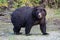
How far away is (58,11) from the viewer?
17.7 m

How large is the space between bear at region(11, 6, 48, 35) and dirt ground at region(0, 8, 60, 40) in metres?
0.30

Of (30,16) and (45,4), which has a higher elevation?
(30,16)

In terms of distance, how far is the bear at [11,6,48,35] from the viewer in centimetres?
1016

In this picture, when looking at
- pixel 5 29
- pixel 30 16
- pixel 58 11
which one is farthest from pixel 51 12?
pixel 30 16

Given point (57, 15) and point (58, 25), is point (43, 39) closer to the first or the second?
point (58, 25)

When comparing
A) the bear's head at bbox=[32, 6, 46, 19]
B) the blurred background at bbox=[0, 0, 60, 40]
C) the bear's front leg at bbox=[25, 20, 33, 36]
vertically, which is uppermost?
the bear's head at bbox=[32, 6, 46, 19]

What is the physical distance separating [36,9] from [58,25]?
3443mm

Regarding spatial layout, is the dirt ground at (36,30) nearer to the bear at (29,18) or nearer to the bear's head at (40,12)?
the bear at (29,18)

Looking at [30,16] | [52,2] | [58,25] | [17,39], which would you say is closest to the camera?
[17,39]

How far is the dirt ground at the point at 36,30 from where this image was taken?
10.0m

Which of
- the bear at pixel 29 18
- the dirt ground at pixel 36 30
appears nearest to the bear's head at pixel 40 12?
the bear at pixel 29 18

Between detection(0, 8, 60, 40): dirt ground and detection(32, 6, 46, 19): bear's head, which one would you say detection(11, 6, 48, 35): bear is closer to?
detection(32, 6, 46, 19): bear's head

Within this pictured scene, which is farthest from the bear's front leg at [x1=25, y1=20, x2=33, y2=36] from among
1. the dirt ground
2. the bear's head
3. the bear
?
the bear's head

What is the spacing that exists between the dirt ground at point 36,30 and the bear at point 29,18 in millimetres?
302
